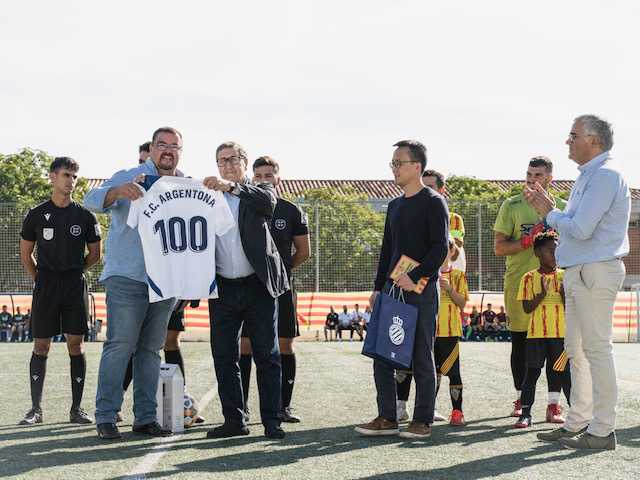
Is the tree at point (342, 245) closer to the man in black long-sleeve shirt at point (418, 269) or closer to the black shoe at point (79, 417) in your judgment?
the black shoe at point (79, 417)

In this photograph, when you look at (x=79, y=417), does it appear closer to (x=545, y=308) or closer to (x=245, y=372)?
(x=245, y=372)

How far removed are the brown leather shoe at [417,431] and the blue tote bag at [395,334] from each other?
1.46 feet

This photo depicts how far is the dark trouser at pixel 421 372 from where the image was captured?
6.72 meters

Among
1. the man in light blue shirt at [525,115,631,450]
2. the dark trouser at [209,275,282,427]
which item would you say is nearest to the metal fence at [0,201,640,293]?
the dark trouser at [209,275,282,427]

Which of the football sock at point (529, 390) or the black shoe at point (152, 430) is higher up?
the football sock at point (529, 390)

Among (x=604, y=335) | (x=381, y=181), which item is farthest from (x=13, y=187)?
(x=604, y=335)

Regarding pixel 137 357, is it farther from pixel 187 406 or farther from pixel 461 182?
pixel 461 182

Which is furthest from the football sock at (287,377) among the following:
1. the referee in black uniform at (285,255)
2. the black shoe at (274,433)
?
the black shoe at (274,433)

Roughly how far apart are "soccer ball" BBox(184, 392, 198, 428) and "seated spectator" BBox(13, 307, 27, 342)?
2029cm

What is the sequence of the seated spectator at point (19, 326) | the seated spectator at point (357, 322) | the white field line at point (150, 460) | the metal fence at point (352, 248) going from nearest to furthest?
the white field line at point (150, 460) < the seated spectator at point (19, 326) < the seated spectator at point (357, 322) < the metal fence at point (352, 248)

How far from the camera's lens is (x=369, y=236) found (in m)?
30.7

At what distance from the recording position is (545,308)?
7660mm

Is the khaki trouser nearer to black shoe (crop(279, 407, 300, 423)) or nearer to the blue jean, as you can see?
black shoe (crop(279, 407, 300, 423))

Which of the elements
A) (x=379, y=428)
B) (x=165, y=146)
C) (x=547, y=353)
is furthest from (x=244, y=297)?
(x=547, y=353)
